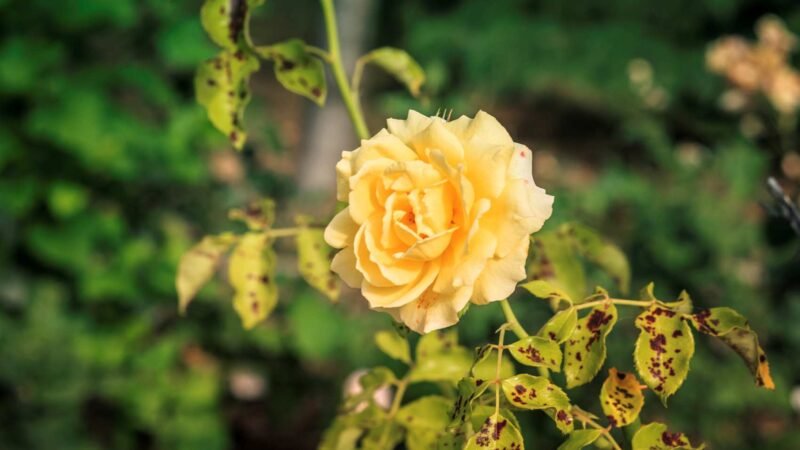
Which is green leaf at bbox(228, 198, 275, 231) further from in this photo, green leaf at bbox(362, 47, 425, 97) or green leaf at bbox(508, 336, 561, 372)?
green leaf at bbox(508, 336, 561, 372)

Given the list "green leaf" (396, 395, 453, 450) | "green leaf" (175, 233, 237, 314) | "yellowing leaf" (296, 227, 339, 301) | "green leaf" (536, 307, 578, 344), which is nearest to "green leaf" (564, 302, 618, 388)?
"green leaf" (536, 307, 578, 344)

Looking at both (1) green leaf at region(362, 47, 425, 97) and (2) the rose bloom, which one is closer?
(2) the rose bloom

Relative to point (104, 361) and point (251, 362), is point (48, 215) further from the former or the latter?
point (251, 362)

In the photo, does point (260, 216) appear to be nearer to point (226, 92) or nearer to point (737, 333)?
point (226, 92)

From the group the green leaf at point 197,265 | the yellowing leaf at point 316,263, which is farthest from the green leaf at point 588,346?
the green leaf at point 197,265

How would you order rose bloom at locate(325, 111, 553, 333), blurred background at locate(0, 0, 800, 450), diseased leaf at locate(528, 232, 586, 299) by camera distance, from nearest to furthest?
rose bloom at locate(325, 111, 553, 333), diseased leaf at locate(528, 232, 586, 299), blurred background at locate(0, 0, 800, 450)

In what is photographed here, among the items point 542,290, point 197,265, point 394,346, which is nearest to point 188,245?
point 197,265
